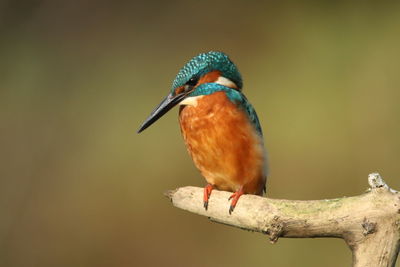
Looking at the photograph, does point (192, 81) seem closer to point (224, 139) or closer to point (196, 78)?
point (196, 78)

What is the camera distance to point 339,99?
3379mm

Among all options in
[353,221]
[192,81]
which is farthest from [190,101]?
[353,221]

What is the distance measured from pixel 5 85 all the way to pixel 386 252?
3.13 meters

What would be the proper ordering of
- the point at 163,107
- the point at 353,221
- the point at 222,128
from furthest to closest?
the point at 222,128, the point at 163,107, the point at 353,221

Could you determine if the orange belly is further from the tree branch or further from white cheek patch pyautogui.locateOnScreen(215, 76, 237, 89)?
the tree branch

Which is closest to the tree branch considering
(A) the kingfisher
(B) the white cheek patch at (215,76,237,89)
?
(A) the kingfisher

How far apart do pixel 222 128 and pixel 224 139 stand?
0.03 m

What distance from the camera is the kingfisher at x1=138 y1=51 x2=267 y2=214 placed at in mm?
1582

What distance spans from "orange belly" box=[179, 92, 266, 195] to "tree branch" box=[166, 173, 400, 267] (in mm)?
342

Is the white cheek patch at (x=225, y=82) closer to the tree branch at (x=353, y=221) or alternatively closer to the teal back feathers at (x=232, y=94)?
the teal back feathers at (x=232, y=94)

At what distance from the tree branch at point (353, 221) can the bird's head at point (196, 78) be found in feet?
1.19

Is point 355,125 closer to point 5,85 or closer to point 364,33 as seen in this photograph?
point 364,33

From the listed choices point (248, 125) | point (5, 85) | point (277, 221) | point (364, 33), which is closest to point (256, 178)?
point (248, 125)

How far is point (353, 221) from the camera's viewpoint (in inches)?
46.9
